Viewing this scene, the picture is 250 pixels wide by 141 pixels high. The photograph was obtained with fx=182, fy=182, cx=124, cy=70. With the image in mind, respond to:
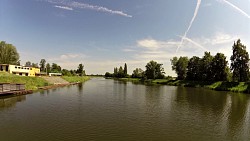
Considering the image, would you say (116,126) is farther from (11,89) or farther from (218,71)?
(218,71)

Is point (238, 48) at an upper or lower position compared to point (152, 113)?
upper

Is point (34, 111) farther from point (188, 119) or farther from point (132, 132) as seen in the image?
point (188, 119)

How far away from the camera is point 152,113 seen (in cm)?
2962

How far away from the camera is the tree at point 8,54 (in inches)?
4178

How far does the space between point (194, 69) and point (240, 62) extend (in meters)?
31.9

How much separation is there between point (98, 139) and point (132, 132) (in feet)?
13.9

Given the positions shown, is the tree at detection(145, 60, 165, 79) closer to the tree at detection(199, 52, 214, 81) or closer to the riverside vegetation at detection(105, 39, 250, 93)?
the riverside vegetation at detection(105, 39, 250, 93)

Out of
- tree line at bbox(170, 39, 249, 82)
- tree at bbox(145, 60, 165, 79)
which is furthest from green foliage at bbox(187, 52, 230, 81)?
tree at bbox(145, 60, 165, 79)

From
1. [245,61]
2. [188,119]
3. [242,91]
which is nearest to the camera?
[188,119]

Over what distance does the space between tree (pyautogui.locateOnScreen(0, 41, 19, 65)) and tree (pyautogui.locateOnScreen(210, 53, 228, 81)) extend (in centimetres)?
11509

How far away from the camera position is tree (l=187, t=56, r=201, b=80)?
109875mm

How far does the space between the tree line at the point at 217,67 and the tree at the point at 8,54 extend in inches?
4217

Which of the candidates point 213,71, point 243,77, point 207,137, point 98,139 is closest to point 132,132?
point 98,139

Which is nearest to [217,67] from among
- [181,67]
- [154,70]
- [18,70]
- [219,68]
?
[219,68]
